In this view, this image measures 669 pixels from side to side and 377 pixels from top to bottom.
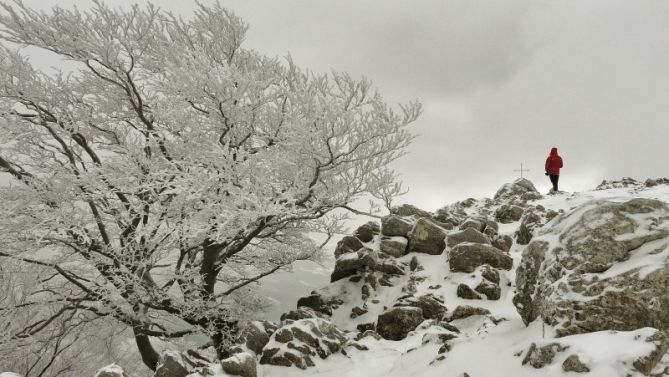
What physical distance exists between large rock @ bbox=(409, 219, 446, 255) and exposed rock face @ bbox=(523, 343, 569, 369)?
25.4ft

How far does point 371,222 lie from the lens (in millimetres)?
13023

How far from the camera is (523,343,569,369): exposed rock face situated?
339 centimetres

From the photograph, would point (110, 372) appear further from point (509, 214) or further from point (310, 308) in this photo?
point (509, 214)

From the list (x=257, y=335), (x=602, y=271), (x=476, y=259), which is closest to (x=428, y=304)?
(x=476, y=259)

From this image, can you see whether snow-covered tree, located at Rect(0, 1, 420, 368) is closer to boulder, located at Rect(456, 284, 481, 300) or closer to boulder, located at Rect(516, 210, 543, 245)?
boulder, located at Rect(456, 284, 481, 300)

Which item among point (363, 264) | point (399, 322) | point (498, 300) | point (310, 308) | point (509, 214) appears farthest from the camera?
point (509, 214)

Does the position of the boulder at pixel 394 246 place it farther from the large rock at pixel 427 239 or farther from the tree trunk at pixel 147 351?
the tree trunk at pixel 147 351

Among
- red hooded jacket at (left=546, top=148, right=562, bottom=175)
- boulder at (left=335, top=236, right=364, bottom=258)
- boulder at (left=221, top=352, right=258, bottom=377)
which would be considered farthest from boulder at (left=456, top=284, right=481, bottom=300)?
red hooded jacket at (left=546, top=148, right=562, bottom=175)

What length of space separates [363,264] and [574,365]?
7.74 metres

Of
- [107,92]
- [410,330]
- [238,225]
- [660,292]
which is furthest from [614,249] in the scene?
[107,92]

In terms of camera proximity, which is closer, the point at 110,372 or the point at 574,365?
the point at 574,365

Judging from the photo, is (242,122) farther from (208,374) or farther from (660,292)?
(660,292)

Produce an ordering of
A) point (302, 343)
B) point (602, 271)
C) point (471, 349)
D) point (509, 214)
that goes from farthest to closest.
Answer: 1. point (509, 214)
2. point (302, 343)
3. point (471, 349)
4. point (602, 271)

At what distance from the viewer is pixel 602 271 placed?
4.01 meters
